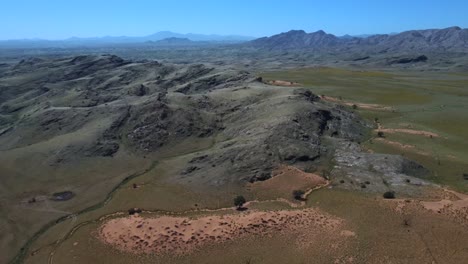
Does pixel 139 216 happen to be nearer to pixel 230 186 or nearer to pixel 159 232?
pixel 159 232

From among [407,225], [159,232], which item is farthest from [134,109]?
[407,225]

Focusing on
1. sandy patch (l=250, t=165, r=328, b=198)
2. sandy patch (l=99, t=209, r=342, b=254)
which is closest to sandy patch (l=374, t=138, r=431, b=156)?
sandy patch (l=250, t=165, r=328, b=198)

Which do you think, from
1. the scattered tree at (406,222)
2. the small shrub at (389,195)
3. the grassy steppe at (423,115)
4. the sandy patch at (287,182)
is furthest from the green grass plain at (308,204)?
the sandy patch at (287,182)

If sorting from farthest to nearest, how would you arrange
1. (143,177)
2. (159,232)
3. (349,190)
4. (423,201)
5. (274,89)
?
1. (274,89)
2. (143,177)
3. (349,190)
4. (423,201)
5. (159,232)

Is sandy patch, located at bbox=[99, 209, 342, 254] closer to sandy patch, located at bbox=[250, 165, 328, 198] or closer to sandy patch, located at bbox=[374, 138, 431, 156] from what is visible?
sandy patch, located at bbox=[250, 165, 328, 198]

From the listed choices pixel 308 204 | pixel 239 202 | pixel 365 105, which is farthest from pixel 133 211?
pixel 365 105

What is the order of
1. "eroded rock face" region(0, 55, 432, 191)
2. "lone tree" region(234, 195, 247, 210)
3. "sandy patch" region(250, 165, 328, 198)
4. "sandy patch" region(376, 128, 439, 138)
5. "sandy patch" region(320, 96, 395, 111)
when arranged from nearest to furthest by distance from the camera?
"lone tree" region(234, 195, 247, 210) < "sandy patch" region(250, 165, 328, 198) < "eroded rock face" region(0, 55, 432, 191) < "sandy patch" region(376, 128, 439, 138) < "sandy patch" region(320, 96, 395, 111)

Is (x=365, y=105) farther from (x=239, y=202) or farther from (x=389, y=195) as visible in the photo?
(x=239, y=202)
